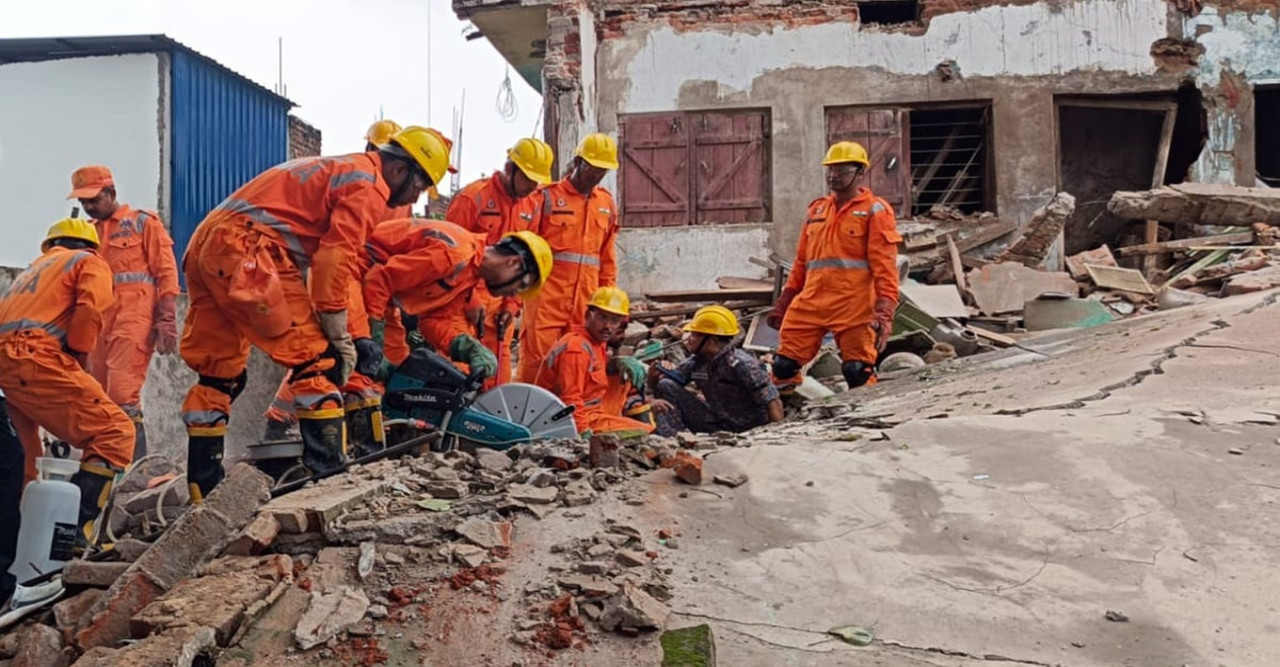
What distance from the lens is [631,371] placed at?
5.70 metres

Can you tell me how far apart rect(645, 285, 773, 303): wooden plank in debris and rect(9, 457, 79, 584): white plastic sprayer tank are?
7031mm

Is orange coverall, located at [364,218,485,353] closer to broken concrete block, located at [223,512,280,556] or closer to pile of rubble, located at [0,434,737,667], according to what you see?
pile of rubble, located at [0,434,737,667]

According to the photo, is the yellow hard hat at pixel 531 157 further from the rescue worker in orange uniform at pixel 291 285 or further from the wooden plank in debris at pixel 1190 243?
the wooden plank in debris at pixel 1190 243

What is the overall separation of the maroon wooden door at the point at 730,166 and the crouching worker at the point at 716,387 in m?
5.64

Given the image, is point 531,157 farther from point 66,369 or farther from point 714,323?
point 66,369

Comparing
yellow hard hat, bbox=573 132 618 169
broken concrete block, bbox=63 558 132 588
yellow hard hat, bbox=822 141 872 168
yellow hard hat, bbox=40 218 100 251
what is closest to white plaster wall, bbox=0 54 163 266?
yellow hard hat, bbox=40 218 100 251

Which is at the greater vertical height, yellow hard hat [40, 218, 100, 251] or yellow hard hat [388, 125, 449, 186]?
yellow hard hat [388, 125, 449, 186]

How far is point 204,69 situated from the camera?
9.84m

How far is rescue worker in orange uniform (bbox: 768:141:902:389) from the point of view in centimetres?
597

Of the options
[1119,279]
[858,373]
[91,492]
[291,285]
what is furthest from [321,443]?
[1119,279]

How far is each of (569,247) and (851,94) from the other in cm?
651

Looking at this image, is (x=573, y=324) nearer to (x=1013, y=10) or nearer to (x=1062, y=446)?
(x=1062, y=446)

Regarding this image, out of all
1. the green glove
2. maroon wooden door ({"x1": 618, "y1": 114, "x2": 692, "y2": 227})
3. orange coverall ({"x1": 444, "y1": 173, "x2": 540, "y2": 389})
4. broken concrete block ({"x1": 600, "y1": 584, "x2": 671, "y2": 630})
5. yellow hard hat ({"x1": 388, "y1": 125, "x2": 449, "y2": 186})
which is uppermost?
maroon wooden door ({"x1": 618, "y1": 114, "x2": 692, "y2": 227})

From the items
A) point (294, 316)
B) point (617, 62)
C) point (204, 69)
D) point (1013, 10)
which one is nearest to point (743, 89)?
point (617, 62)
